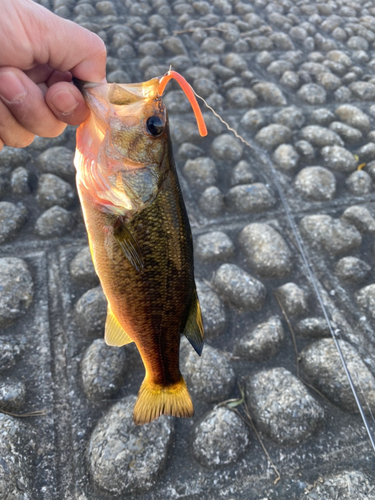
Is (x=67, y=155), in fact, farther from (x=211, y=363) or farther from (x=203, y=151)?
(x=211, y=363)

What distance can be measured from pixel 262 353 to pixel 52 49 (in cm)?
192

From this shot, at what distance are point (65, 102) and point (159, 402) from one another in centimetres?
125

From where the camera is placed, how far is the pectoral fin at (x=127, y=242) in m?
1.22

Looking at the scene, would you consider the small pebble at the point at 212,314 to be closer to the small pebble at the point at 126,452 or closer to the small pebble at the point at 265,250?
the small pebble at the point at 265,250

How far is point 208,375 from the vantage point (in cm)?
201

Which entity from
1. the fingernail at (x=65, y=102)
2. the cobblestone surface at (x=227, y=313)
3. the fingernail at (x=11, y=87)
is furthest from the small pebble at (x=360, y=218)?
the fingernail at (x=11, y=87)

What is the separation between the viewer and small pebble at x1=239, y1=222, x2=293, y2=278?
2.62 metres

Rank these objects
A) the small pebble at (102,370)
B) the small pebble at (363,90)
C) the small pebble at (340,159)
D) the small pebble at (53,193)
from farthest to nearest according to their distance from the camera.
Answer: the small pebble at (363,90) < the small pebble at (340,159) < the small pebble at (53,193) < the small pebble at (102,370)

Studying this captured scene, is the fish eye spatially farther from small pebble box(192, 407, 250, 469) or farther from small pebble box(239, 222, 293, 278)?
small pebble box(239, 222, 293, 278)

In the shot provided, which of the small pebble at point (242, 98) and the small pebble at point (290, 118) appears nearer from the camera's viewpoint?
the small pebble at point (290, 118)

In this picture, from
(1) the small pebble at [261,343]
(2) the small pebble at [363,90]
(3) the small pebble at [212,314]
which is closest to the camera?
(1) the small pebble at [261,343]

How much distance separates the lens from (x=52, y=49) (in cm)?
139

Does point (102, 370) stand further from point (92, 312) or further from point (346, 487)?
point (346, 487)

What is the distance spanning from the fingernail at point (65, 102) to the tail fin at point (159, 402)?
1.14m
